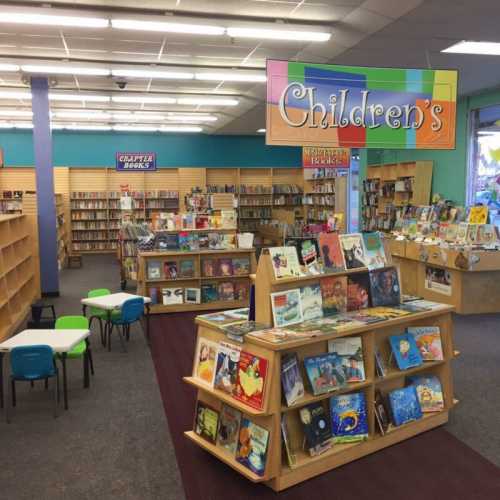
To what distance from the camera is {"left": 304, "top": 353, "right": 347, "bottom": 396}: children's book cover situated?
148 inches

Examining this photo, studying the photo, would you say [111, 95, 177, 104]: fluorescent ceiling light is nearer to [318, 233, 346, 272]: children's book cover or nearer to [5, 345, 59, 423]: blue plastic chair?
[5, 345, 59, 423]: blue plastic chair

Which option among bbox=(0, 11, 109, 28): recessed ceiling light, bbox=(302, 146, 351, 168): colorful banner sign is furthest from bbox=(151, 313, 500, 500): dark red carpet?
bbox=(302, 146, 351, 168): colorful banner sign

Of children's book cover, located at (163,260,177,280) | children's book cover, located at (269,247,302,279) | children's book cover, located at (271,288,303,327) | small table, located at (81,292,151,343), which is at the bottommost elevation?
small table, located at (81,292,151,343)

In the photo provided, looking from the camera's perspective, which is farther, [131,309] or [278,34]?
[278,34]

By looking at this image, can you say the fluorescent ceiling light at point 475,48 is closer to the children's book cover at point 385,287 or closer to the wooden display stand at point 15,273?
the children's book cover at point 385,287

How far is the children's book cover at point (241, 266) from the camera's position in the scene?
916cm

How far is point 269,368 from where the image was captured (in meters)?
3.45

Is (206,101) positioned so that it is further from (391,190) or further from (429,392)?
(429,392)

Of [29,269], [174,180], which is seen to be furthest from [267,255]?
[174,180]

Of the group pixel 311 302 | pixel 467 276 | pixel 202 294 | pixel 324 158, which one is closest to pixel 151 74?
pixel 324 158

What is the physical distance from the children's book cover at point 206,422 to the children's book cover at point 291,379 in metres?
0.67

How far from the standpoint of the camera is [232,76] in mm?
10141

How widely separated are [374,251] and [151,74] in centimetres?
699

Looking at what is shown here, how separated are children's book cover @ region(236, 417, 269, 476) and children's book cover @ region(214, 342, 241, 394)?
0.26 meters
